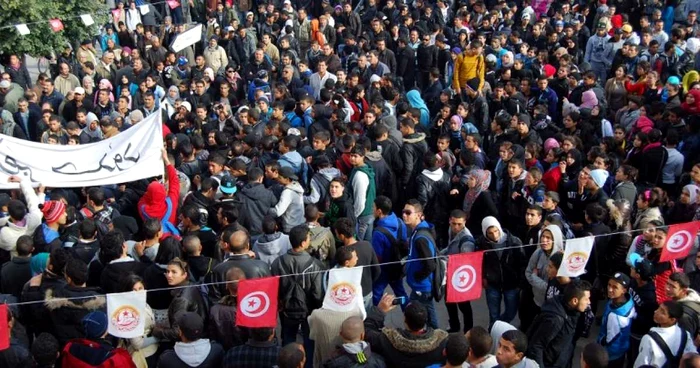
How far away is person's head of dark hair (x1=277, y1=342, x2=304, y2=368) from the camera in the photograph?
5.39m

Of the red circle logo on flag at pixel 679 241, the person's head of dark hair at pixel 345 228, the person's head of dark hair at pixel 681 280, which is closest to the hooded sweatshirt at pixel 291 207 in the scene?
the person's head of dark hair at pixel 345 228

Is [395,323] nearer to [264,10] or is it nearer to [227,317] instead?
[227,317]

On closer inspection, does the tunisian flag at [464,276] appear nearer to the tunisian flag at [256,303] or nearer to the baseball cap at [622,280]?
the baseball cap at [622,280]

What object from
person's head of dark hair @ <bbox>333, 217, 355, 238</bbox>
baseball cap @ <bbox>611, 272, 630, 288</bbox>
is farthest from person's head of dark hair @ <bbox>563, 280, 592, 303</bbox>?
person's head of dark hair @ <bbox>333, 217, 355, 238</bbox>

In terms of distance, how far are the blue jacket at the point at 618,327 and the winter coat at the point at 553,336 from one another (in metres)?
0.41

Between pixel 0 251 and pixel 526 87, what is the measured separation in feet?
25.9

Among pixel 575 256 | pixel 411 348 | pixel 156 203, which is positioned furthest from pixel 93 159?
pixel 575 256

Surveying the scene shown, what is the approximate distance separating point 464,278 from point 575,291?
115 cm

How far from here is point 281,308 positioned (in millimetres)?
7117

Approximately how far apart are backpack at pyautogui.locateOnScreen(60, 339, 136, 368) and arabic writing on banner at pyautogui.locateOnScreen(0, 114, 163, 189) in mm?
3450

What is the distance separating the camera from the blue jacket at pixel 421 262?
295 inches

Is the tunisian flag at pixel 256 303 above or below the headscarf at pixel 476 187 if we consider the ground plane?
above

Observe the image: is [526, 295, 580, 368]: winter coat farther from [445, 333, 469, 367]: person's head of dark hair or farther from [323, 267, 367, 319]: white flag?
[323, 267, 367, 319]: white flag

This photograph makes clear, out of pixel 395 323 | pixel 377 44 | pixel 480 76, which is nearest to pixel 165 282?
pixel 395 323
